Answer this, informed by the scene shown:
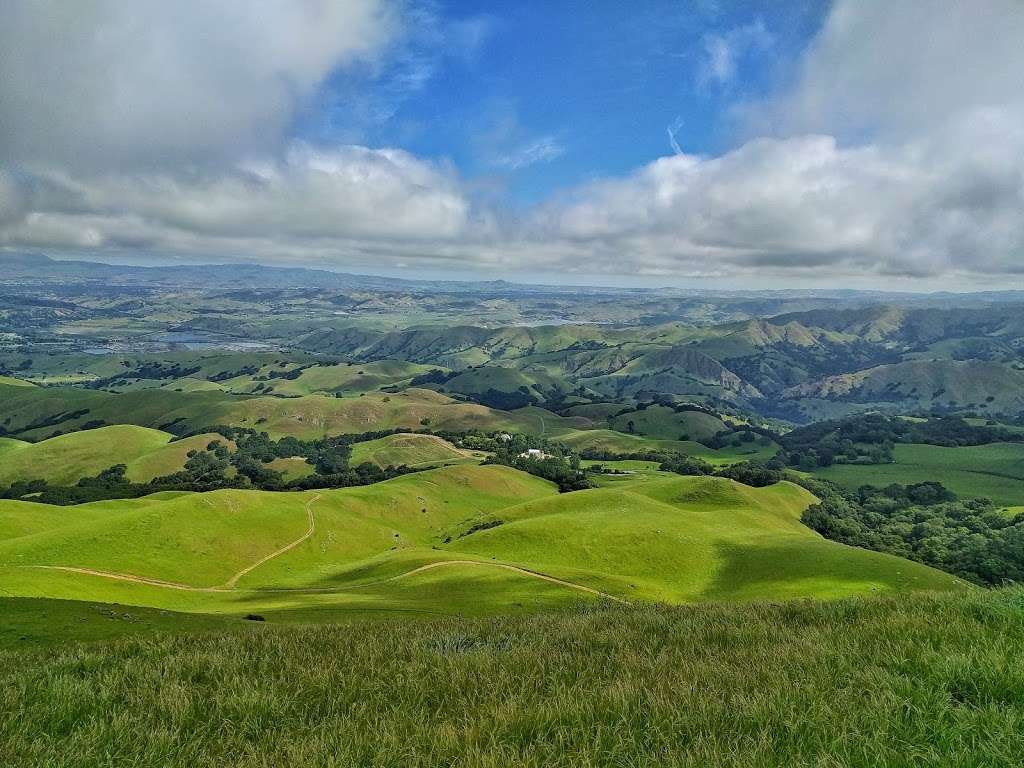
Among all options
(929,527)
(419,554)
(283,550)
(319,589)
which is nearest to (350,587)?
(319,589)

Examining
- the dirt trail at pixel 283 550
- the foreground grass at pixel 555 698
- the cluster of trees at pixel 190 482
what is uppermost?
the foreground grass at pixel 555 698

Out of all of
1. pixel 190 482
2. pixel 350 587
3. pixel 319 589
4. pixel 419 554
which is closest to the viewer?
pixel 350 587

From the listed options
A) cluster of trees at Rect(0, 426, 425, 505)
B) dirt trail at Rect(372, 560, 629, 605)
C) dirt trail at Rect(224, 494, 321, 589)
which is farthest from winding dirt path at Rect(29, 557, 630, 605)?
cluster of trees at Rect(0, 426, 425, 505)

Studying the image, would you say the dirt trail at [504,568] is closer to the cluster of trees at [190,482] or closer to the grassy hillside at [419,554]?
the grassy hillside at [419,554]

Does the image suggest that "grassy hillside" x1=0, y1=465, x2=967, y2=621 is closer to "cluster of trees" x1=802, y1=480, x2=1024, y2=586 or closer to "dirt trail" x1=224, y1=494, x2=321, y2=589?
"dirt trail" x1=224, y1=494, x2=321, y2=589

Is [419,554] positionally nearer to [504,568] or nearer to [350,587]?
[350,587]

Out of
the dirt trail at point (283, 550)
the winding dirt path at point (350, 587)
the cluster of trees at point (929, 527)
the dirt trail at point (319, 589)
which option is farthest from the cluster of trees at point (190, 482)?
the cluster of trees at point (929, 527)
